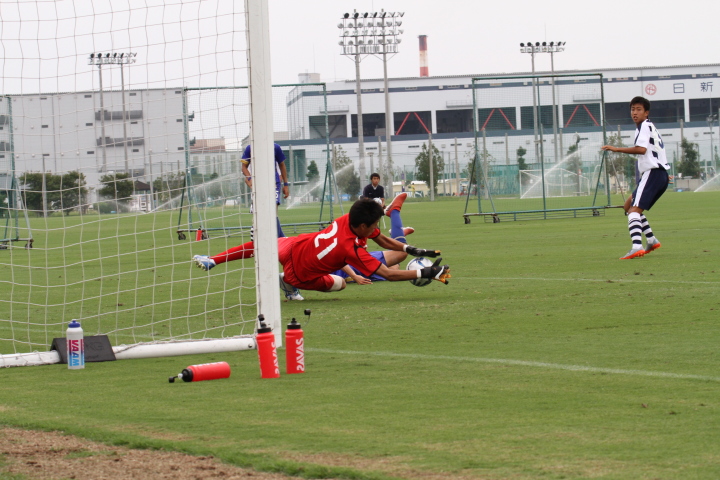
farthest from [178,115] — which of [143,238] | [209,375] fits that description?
[143,238]

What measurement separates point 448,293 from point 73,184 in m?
4.25

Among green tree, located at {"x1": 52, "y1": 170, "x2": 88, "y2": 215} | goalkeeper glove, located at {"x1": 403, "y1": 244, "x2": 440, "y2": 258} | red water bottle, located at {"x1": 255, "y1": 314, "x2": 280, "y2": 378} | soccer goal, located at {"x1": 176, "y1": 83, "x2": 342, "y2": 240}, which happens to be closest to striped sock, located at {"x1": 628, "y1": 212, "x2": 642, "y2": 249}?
goalkeeper glove, located at {"x1": 403, "y1": 244, "x2": 440, "y2": 258}

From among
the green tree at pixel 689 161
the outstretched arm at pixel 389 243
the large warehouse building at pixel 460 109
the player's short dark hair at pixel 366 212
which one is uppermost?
the large warehouse building at pixel 460 109

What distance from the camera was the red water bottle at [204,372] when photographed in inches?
227

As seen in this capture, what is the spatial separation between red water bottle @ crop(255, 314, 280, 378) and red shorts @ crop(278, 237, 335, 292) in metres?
3.79

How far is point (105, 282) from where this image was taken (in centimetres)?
1307

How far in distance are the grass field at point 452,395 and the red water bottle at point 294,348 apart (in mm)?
95

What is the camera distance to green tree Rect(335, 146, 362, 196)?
138 feet

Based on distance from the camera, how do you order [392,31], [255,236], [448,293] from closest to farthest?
[255,236] < [448,293] < [392,31]

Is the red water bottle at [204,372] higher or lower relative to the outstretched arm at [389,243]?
lower

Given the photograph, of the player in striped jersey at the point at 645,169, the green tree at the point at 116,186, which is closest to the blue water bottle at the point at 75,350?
the green tree at the point at 116,186

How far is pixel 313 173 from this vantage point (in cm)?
2783

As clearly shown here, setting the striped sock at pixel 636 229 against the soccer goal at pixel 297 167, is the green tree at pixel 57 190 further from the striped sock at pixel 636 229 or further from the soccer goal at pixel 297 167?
the soccer goal at pixel 297 167

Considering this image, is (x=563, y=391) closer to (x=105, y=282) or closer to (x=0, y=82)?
(x=0, y=82)
